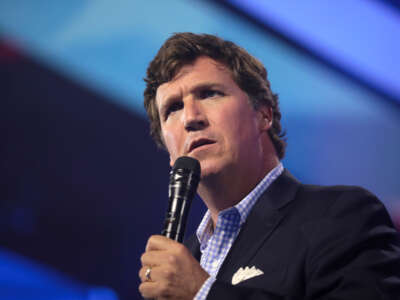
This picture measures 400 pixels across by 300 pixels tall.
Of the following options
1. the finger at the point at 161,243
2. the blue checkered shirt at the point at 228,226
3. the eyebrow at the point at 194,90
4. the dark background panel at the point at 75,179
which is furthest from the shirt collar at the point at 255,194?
the dark background panel at the point at 75,179

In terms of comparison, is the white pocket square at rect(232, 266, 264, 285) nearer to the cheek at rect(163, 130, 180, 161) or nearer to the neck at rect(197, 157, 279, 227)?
the neck at rect(197, 157, 279, 227)

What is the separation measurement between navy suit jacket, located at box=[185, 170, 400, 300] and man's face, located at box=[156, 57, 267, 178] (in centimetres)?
26

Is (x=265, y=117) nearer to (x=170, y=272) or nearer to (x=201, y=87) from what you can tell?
(x=201, y=87)

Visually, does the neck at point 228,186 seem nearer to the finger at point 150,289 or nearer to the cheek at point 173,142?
the cheek at point 173,142

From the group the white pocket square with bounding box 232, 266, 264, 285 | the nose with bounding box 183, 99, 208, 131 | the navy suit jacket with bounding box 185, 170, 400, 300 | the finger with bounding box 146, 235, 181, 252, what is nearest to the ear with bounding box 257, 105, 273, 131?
the nose with bounding box 183, 99, 208, 131

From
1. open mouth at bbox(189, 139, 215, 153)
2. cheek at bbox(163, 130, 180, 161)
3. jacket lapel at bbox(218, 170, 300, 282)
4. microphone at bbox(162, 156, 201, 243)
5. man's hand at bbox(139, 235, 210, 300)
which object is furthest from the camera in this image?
cheek at bbox(163, 130, 180, 161)

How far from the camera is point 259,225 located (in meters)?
1.56

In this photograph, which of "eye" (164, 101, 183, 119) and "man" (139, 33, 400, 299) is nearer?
"man" (139, 33, 400, 299)

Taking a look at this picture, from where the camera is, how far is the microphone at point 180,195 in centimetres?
131

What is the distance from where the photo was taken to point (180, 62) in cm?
201

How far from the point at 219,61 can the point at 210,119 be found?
41 cm

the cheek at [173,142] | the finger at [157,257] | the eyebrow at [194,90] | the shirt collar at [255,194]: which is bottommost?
the finger at [157,257]

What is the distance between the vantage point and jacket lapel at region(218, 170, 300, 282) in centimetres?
147

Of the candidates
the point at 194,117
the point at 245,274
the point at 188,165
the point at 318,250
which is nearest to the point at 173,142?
the point at 194,117
